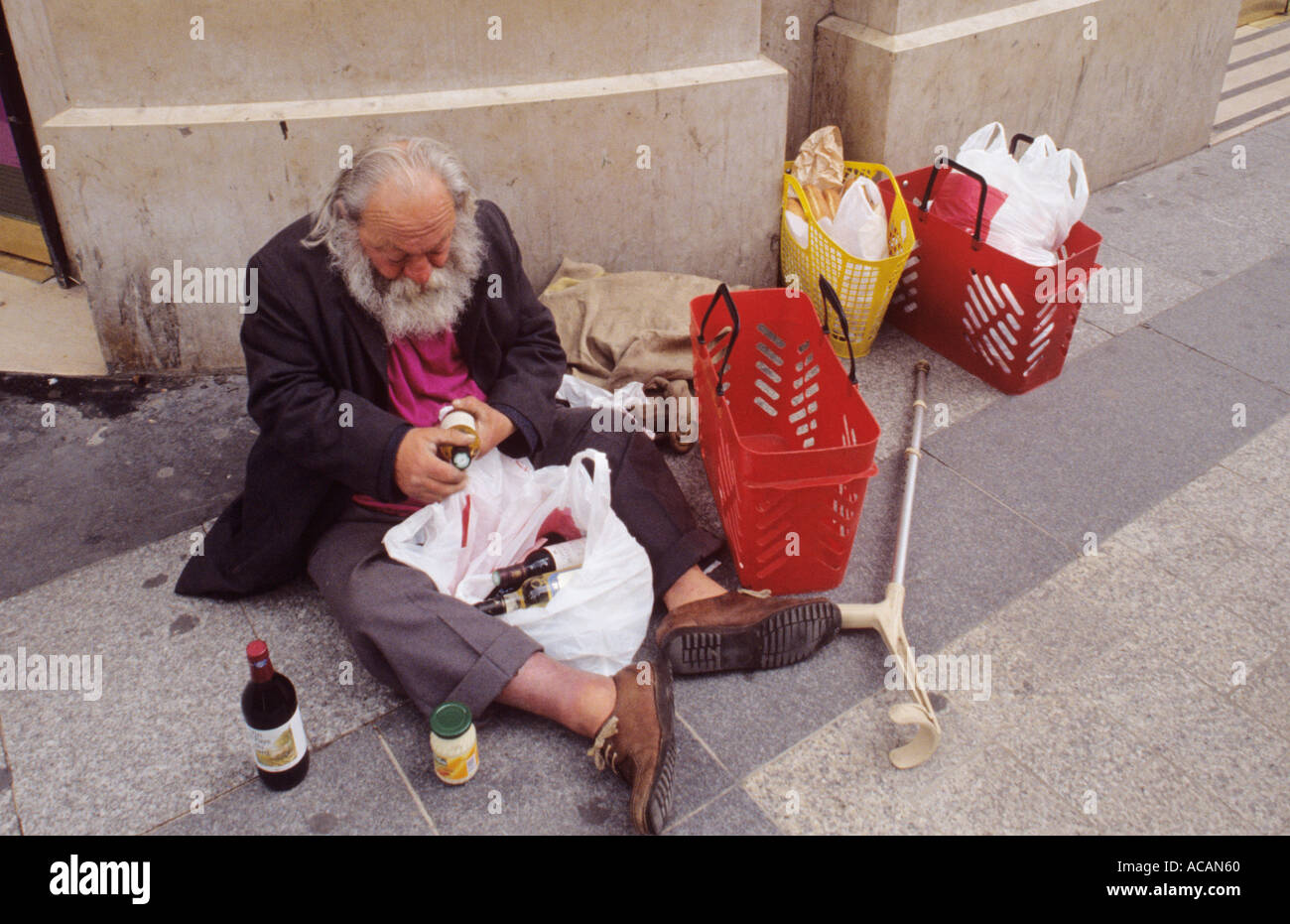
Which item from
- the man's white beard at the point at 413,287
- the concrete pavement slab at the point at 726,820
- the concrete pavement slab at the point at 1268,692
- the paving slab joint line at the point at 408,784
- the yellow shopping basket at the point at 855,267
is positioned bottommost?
the concrete pavement slab at the point at 726,820

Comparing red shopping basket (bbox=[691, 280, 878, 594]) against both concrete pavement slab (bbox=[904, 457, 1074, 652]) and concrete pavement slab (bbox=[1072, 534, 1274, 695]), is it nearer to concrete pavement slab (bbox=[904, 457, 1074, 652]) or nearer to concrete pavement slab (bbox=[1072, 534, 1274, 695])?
concrete pavement slab (bbox=[904, 457, 1074, 652])

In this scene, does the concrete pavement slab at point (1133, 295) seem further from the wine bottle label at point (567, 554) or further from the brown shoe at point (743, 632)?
the wine bottle label at point (567, 554)

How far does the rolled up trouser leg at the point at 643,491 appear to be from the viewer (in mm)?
2869

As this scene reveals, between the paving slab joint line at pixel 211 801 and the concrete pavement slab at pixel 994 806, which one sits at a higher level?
the paving slab joint line at pixel 211 801

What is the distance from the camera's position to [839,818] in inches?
93.6

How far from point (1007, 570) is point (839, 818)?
3.49 feet

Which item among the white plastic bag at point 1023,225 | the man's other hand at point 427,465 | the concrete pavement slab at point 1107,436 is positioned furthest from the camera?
the white plastic bag at point 1023,225

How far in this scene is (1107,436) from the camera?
3641mm

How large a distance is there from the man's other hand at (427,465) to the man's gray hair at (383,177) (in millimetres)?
498

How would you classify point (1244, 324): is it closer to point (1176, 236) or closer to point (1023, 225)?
point (1176, 236)

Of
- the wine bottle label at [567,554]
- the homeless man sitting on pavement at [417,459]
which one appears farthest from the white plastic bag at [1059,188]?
the wine bottle label at [567,554]

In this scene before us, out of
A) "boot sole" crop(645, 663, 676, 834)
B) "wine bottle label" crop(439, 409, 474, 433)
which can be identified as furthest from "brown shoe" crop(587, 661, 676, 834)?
"wine bottle label" crop(439, 409, 474, 433)

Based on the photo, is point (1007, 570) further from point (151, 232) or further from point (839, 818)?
point (151, 232)

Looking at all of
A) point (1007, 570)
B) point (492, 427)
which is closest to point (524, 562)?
point (492, 427)
